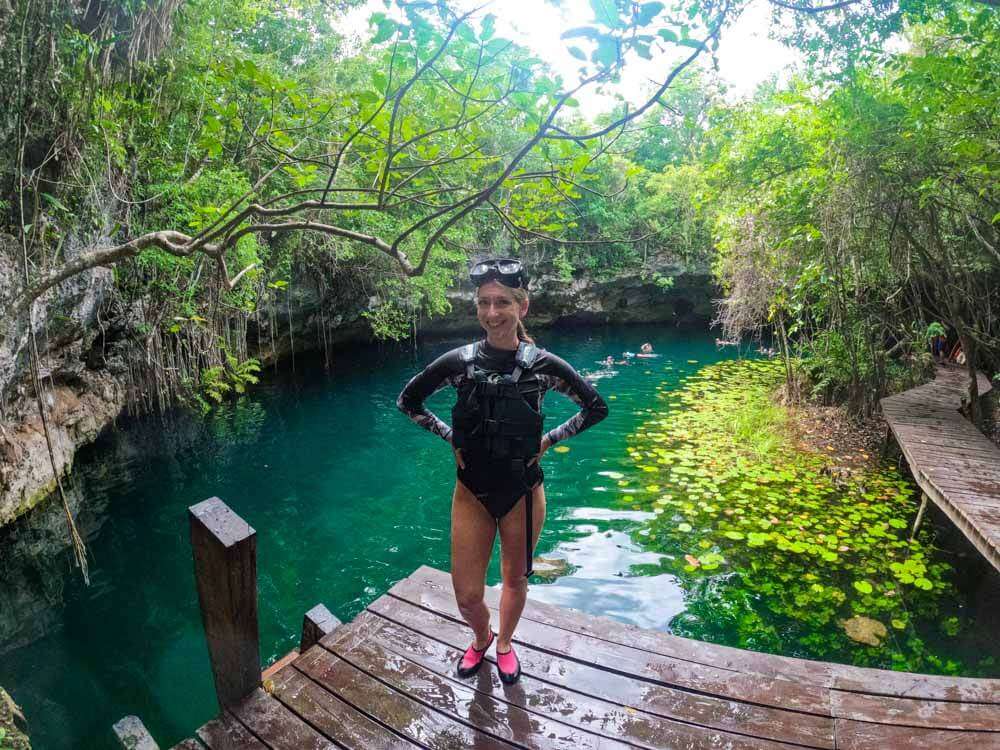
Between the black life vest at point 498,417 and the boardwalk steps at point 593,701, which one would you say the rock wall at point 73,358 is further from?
the black life vest at point 498,417

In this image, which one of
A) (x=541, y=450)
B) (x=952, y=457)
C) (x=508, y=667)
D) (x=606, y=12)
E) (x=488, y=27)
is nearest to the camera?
(x=606, y=12)

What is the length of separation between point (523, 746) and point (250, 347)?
11874mm

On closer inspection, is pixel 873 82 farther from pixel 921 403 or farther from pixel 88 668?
pixel 88 668

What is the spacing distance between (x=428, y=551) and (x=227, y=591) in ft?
11.0

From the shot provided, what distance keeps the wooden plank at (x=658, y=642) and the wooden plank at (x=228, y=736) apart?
1.10 m

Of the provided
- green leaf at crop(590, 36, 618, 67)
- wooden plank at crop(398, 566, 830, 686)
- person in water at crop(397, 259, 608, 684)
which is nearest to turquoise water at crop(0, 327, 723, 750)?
wooden plank at crop(398, 566, 830, 686)

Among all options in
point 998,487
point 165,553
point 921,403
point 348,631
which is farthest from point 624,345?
point 348,631

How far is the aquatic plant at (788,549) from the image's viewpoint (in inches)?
160

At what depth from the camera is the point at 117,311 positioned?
722 centimetres

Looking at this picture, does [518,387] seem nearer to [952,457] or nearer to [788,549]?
[788,549]

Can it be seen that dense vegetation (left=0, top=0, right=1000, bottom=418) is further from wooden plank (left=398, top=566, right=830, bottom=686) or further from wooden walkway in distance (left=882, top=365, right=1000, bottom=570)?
wooden plank (left=398, top=566, right=830, bottom=686)

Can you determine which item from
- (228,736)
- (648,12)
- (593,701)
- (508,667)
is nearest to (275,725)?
(228,736)

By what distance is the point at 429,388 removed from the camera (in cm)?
249

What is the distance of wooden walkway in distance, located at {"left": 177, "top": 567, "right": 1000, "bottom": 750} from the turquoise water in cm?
164
